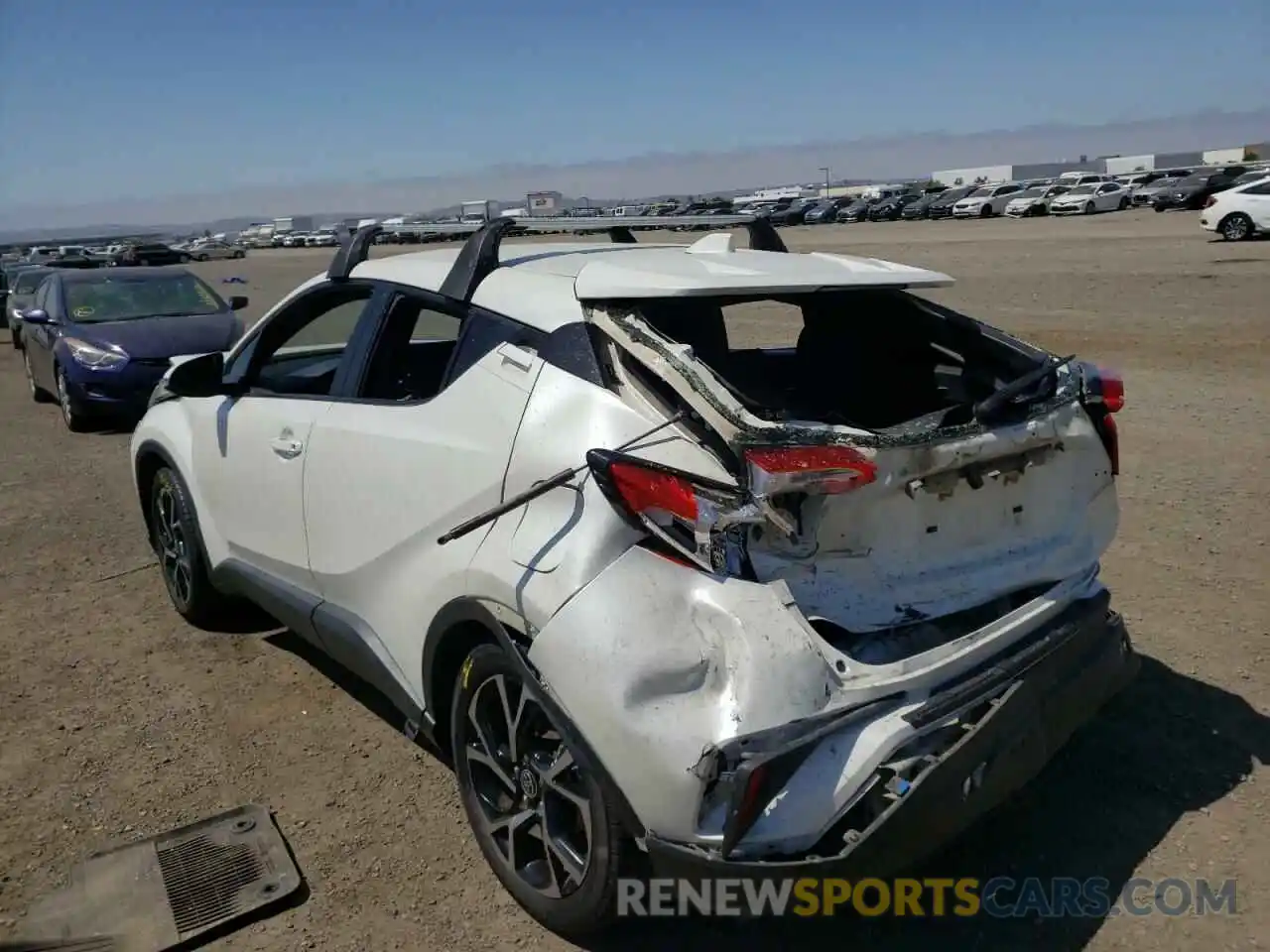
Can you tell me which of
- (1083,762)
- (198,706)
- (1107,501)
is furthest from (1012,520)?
(198,706)

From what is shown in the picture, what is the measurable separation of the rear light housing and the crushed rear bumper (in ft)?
2.03

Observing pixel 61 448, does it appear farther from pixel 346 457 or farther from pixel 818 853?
pixel 818 853

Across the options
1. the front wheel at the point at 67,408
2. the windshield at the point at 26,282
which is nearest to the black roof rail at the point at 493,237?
the front wheel at the point at 67,408

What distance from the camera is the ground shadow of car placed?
9.70 ft

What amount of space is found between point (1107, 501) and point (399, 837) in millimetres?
2560

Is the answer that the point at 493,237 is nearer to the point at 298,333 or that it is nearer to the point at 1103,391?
the point at 298,333

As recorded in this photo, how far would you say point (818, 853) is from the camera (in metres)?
2.43

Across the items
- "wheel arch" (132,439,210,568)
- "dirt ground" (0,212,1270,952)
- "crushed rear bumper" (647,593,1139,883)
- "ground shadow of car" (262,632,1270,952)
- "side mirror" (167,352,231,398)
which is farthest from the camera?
"wheel arch" (132,439,210,568)

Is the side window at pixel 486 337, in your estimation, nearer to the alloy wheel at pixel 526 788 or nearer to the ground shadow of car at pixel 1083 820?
the alloy wheel at pixel 526 788

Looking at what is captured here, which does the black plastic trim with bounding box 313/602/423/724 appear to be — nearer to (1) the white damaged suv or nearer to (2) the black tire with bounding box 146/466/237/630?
(1) the white damaged suv

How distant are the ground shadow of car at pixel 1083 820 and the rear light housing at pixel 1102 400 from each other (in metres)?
1.03

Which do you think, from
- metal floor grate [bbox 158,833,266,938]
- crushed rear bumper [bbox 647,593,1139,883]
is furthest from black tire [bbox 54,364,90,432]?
crushed rear bumper [bbox 647,593,1139,883]

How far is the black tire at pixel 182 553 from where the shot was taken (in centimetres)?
496

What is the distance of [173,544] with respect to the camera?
5328mm
